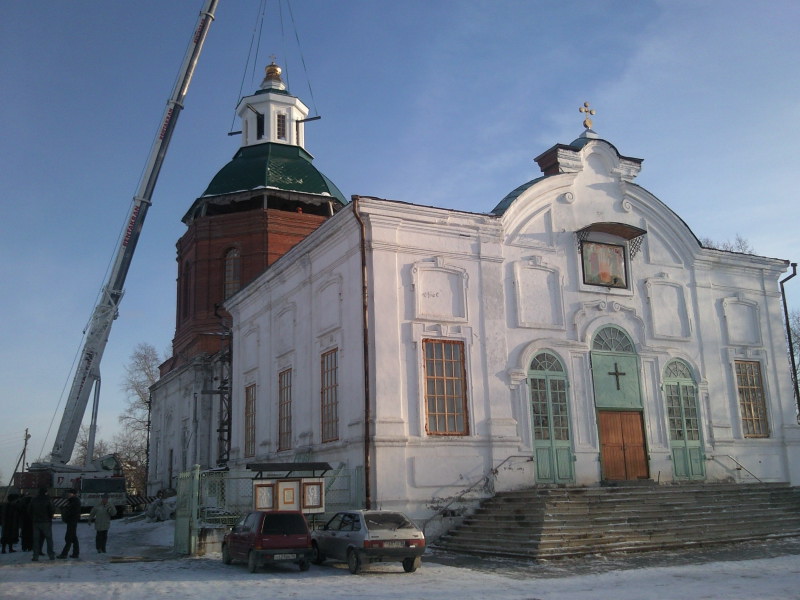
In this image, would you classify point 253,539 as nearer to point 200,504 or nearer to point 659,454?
point 200,504

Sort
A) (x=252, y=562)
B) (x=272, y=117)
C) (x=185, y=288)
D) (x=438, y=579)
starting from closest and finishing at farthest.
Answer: (x=438, y=579) < (x=252, y=562) < (x=185, y=288) < (x=272, y=117)

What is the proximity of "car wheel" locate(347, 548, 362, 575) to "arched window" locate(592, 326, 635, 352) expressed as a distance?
34.1ft

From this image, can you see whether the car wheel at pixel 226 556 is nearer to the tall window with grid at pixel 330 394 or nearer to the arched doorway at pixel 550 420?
the tall window with grid at pixel 330 394

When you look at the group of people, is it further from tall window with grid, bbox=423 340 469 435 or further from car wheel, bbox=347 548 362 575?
tall window with grid, bbox=423 340 469 435

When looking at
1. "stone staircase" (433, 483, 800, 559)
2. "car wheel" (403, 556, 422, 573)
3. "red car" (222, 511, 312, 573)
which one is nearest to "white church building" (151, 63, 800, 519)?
"stone staircase" (433, 483, 800, 559)

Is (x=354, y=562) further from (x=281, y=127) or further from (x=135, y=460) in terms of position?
(x=135, y=460)

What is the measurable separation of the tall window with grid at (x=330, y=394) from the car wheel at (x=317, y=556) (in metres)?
4.76

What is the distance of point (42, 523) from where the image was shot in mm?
17109

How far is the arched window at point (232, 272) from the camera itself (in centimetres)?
3759

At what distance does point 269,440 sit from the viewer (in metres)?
25.1

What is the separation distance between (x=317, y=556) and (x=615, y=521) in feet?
21.3

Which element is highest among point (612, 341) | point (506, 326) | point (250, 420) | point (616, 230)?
point (616, 230)

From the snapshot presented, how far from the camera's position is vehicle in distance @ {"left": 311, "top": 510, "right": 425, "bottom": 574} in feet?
47.3

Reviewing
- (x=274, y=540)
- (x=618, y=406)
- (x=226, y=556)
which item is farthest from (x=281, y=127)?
(x=274, y=540)
